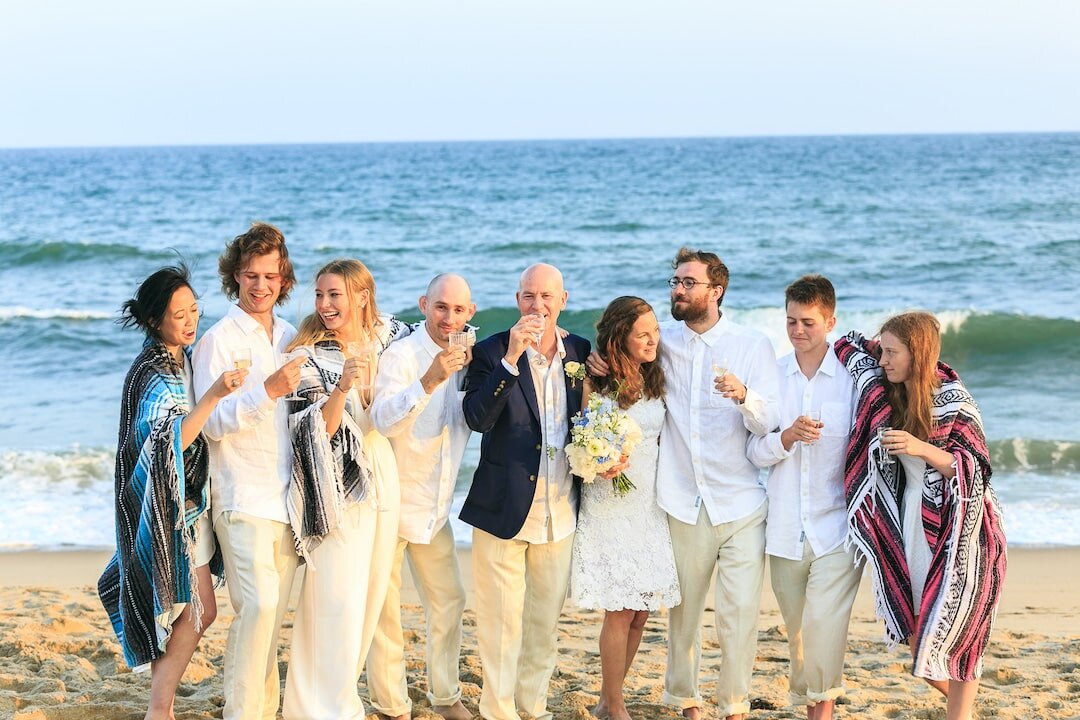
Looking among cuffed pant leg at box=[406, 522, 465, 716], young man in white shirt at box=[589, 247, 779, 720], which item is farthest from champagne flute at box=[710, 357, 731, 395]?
cuffed pant leg at box=[406, 522, 465, 716]

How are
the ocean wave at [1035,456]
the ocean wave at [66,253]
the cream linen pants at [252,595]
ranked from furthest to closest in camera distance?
the ocean wave at [66,253], the ocean wave at [1035,456], the cream linen pants at [252,595]

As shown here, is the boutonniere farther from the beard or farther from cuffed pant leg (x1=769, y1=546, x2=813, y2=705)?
cuffed pant leg (x1=769, y1=546, x2=813, y2=705)

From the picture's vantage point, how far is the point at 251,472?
484 cm

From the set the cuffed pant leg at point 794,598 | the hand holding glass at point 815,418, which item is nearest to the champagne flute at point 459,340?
the hand holding glass at point 815,418

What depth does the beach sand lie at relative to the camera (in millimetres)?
5730

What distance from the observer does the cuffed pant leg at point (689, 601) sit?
5340 millimetres

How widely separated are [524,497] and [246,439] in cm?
126

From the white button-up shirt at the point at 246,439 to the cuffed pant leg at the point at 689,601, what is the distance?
1855 mm

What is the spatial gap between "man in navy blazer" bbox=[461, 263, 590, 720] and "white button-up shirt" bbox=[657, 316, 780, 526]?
0.48 m

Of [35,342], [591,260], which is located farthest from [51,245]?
[591,260]

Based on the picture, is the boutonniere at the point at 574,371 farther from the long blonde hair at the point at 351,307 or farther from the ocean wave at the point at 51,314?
the ocean wave at the point at 51,314

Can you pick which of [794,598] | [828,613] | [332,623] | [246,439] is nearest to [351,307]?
[246,439]

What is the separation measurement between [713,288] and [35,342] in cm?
1481

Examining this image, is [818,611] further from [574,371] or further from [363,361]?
[363,361]
